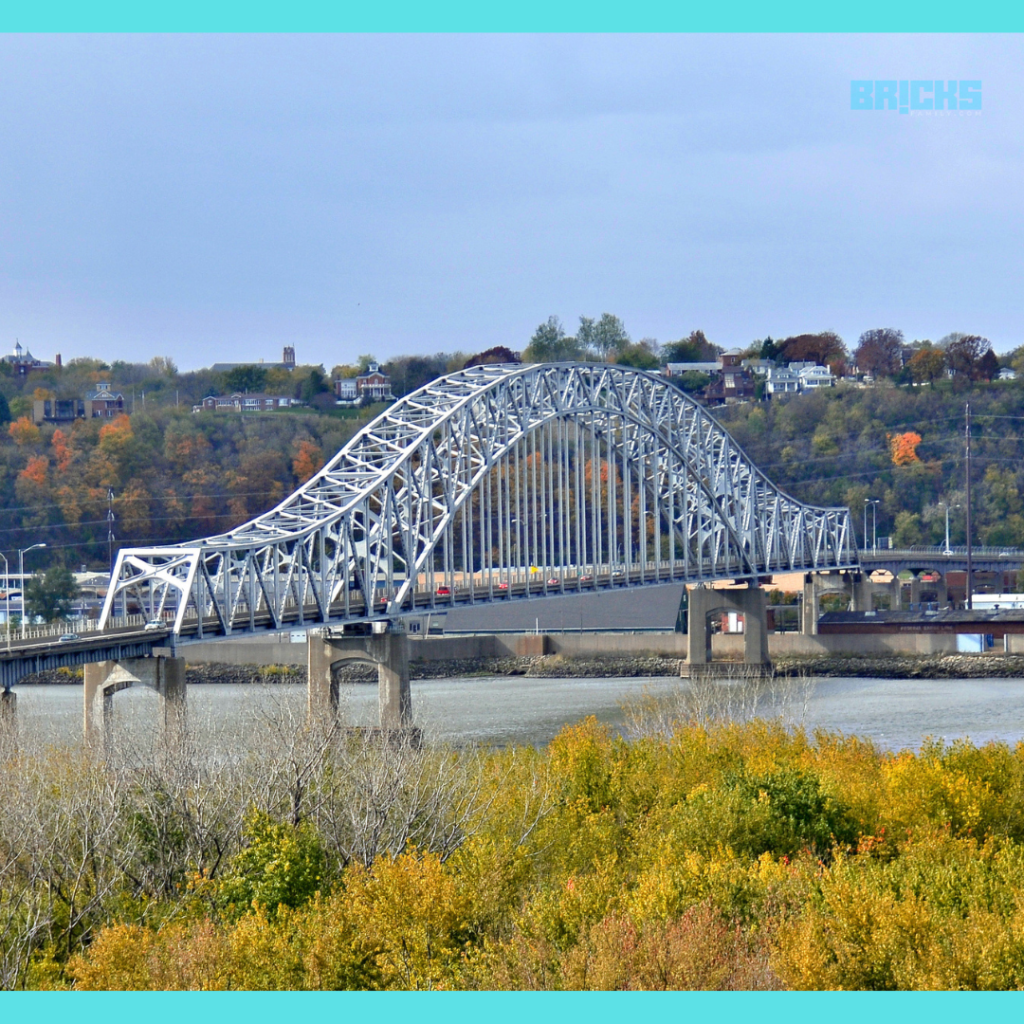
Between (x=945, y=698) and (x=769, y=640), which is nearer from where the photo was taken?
(x=945, y=698)

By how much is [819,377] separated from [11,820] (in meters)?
161

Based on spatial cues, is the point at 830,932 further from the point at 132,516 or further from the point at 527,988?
the point at 132,516

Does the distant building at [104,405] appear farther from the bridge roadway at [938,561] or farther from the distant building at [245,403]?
the bridge roadway at [938,561]

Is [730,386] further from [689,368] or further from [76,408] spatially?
[76,408]

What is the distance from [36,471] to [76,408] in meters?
27.0

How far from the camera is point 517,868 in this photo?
2836 cm

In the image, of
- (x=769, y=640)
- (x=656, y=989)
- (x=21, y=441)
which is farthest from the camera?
(x=21, y=441)

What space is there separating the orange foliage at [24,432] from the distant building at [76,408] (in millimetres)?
5187

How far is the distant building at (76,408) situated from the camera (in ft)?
492

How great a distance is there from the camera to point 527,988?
22.0m

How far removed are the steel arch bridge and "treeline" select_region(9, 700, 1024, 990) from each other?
2068 cm

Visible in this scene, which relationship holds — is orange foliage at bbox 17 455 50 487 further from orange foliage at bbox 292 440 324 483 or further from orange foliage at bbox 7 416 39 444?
orange foliage at bbox 292 440 324 483

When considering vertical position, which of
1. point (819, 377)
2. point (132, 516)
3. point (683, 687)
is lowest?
point (683, 687)

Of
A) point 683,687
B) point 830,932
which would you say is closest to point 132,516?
point 683,687
